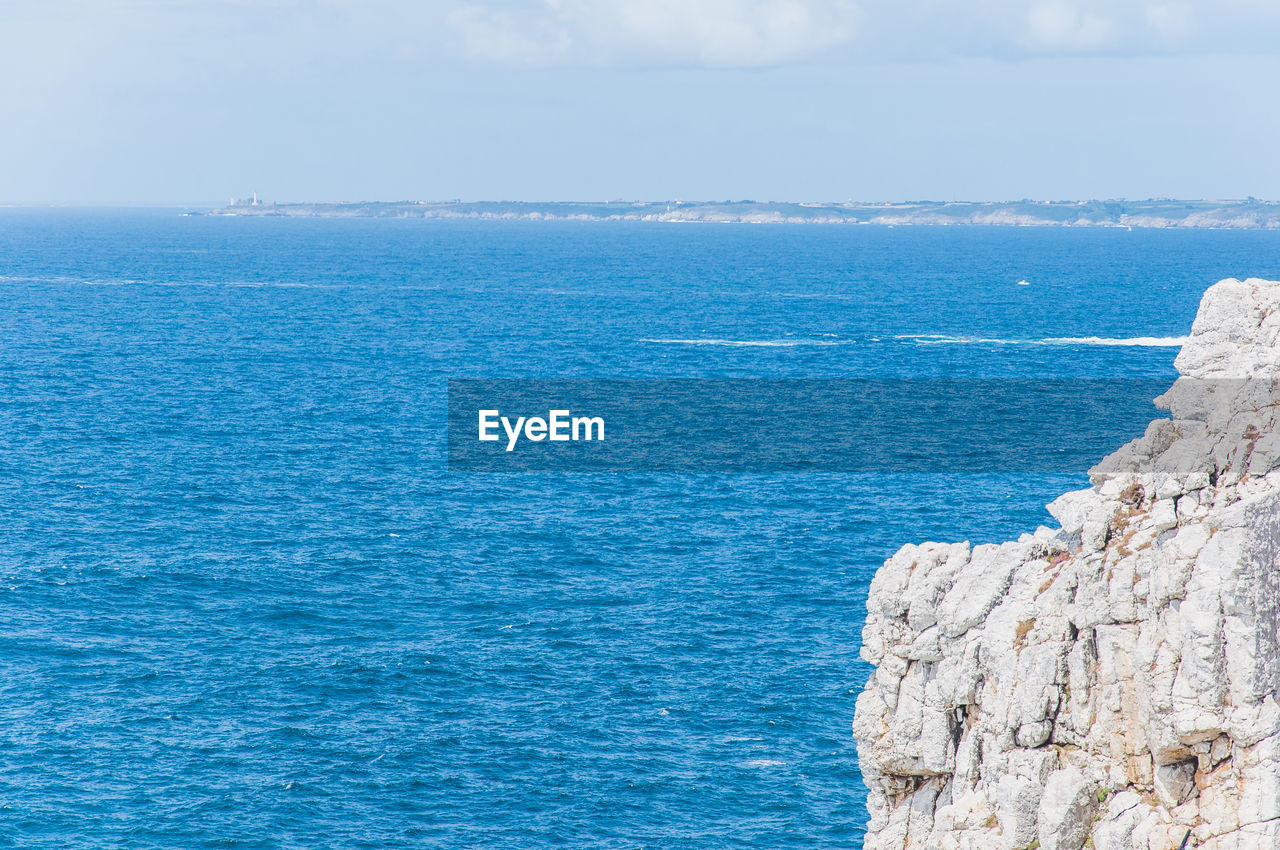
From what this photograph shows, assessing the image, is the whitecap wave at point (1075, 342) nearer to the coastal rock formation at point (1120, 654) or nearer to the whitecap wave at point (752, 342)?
the whitecap wave at point (752, 342)

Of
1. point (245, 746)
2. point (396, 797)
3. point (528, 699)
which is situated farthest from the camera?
point (528, 699)

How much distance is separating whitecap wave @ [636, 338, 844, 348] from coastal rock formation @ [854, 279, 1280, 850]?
515 feet

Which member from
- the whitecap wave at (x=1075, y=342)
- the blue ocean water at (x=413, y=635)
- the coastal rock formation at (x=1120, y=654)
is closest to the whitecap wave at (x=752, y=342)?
the whitecap wave at (x=1075, y=342)

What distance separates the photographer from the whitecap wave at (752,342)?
194 meters

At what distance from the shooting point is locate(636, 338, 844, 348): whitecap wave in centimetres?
19364

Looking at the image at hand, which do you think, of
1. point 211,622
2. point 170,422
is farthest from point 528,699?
point 170,422

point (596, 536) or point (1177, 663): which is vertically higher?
point (1177, 663)

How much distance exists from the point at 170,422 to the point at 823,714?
285 ft

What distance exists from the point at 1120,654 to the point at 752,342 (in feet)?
548

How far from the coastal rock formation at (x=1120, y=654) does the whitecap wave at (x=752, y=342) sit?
156867 mm

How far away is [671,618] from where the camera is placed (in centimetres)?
7769

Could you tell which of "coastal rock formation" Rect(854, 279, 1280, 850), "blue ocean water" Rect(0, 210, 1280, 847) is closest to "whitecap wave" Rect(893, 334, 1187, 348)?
"blue ocean water" Rect(0, 210, 1280, 847)

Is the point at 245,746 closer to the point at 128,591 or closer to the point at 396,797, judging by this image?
the point at 396,797

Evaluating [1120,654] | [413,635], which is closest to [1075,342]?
[413,635]
